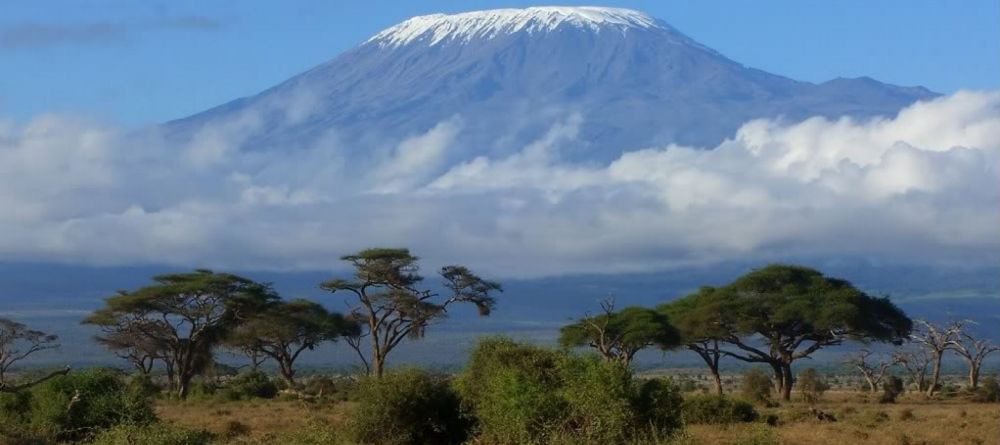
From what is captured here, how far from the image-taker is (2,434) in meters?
25.1

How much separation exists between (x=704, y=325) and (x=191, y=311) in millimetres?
22879

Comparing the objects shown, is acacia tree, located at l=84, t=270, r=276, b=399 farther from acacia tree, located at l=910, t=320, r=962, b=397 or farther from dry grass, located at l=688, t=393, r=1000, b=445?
acacia tree, located at l=910, t=320, r=962, b=397

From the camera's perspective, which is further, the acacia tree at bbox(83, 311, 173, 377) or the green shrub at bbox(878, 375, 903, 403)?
the acacia tree at bbox(83, 311, 173, 377)

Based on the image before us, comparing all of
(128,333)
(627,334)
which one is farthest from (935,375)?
(128,333)

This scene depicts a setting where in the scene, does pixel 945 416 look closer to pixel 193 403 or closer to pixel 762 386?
pixel 762 386

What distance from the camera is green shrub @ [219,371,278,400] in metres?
59.4

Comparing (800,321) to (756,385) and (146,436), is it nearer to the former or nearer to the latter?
(756,385)

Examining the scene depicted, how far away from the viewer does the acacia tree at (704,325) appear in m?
62.9

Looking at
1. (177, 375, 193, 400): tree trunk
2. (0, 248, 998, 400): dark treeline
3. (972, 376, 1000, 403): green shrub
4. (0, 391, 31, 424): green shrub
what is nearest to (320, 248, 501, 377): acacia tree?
(0, 248, 998, 400): dark treeline

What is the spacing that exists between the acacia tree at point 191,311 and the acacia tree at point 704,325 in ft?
64.1

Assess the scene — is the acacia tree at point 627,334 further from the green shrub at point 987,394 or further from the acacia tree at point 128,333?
the acacia tree at point 128,333

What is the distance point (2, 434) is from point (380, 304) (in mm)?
42980

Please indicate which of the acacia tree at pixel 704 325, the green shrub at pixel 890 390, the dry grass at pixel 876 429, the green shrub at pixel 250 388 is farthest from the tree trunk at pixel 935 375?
the green shrub at pixel 250 388

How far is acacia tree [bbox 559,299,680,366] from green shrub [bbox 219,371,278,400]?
42.6 ft
